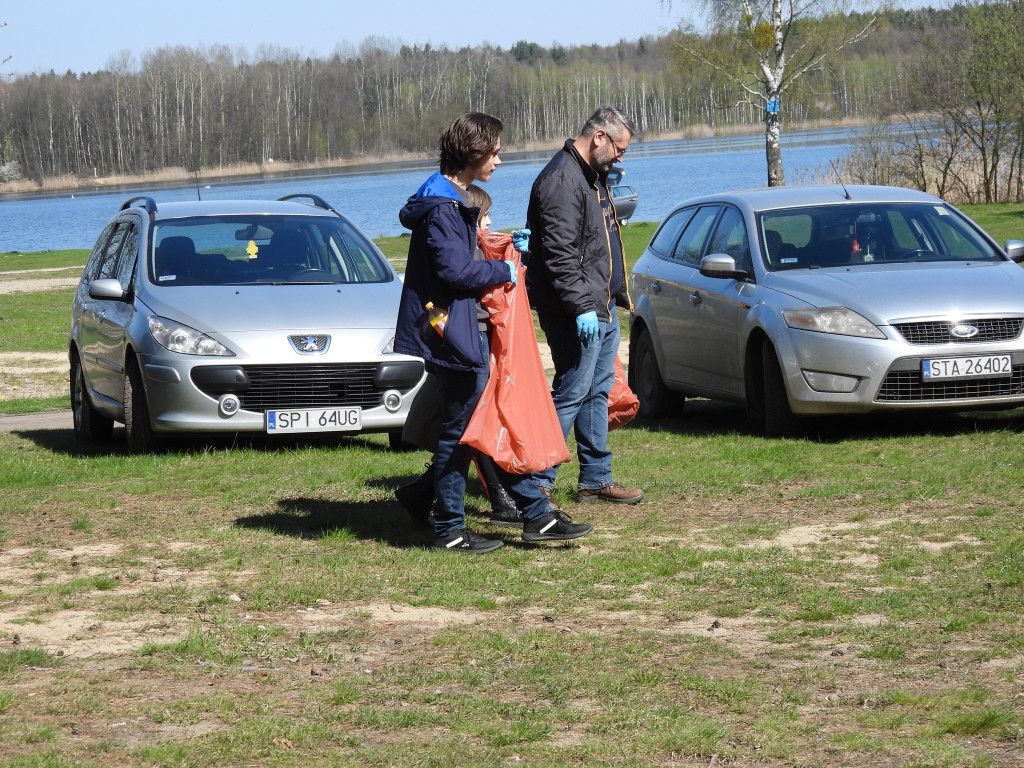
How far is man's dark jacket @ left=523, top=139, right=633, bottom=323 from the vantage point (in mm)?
6629

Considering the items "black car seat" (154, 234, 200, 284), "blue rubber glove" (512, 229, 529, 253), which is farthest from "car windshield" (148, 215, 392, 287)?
"blue rubber glove" (512, 229, 529, 253)

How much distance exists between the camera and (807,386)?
8.77 m

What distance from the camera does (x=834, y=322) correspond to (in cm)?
870

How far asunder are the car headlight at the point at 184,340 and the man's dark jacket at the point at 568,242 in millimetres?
2604

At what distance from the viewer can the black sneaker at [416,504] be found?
258 inches

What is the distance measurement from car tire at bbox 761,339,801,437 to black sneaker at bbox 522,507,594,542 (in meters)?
3.22

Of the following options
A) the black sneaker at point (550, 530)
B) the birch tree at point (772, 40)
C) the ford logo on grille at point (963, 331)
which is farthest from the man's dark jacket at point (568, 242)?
the birch tree at point (772, 40)

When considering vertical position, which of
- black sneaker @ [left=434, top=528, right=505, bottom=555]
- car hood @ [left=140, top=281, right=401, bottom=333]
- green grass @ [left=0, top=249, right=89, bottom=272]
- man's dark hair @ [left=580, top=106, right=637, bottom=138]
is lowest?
black sneaker @ [left=434, top=528, right=505, bottom=555]

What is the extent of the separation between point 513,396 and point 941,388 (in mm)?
3707

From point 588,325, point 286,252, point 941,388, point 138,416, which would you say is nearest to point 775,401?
point 941,388

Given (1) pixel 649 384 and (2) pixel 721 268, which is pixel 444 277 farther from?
(1) pixel 649 384

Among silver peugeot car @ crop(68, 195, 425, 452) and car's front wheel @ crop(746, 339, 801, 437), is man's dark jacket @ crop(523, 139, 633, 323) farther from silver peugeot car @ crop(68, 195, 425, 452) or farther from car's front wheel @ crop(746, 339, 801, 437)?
car's front wheel @ crop(746, 339, 801, 437)

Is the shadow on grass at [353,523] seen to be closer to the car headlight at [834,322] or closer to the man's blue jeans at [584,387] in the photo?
the man's blue jeans at [584,387]

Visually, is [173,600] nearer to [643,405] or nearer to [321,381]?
[321,381]
